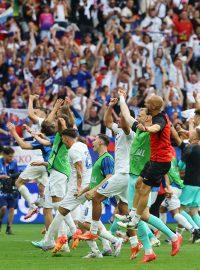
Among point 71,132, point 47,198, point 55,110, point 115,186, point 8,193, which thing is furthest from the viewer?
point 8,193

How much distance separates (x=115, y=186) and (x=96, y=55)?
16.2 meters

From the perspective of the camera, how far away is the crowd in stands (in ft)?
101

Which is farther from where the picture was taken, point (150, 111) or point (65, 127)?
point (65, 127)

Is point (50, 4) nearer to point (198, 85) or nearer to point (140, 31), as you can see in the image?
point (140, 31)

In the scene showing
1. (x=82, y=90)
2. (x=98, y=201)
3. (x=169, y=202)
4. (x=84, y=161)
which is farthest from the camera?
(x=82, y=90)

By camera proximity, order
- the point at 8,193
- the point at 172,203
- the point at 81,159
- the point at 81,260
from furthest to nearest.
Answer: the point at 8,193 → the point at 172,203 → the point at 81,159 → the point at 81,260

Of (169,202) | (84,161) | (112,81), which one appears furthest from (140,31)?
(84,161)

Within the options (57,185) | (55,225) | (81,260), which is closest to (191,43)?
(57,185)

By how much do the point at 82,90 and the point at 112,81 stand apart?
6.54 feet

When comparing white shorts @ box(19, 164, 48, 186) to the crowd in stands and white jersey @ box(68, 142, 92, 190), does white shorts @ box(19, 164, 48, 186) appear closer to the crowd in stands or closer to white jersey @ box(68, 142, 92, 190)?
white jersey @ box(68, 142, 92, 190)

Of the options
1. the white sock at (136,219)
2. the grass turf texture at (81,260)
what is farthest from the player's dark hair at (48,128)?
the white sock at (136,219)

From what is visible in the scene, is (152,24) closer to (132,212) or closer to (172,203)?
(172,203)

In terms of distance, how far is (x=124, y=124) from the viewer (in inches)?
686

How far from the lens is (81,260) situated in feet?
55.6
